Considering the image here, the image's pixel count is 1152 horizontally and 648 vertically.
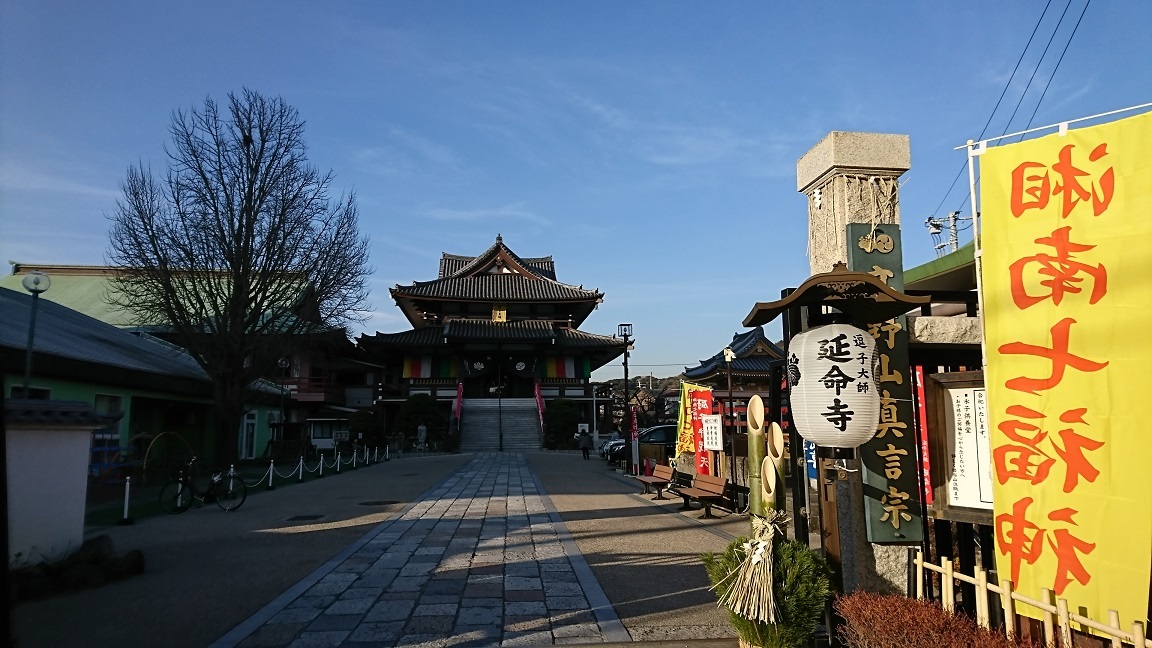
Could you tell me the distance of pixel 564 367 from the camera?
41625 mm

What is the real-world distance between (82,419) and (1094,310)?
29.6ft

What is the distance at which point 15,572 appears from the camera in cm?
630

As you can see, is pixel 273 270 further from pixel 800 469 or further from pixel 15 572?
pixel 800 469


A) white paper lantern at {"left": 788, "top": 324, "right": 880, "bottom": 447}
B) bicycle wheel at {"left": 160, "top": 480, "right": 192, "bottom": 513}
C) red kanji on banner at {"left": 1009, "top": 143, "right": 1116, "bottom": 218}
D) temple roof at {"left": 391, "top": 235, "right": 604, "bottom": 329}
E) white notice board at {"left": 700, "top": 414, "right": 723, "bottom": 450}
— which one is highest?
temple roof at {"left": 391, "top": 235, "right": 604, "bottom": 329}

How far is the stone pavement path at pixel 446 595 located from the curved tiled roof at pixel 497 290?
3148cm

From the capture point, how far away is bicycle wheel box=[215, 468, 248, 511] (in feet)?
42.9

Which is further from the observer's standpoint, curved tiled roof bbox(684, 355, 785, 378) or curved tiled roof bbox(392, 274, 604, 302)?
curved tiled roof bbox(392, 274, 604, 302)

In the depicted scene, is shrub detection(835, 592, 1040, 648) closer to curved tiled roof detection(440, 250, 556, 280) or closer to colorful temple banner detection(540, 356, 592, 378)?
colorful temple banner detection(540, 356, 592, 378)

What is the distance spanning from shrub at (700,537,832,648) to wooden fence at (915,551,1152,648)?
72 centimetres

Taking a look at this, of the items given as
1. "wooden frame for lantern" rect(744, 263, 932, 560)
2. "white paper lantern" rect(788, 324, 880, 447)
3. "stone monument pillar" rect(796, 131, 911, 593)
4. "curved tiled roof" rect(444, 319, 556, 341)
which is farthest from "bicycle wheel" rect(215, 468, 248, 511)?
"curved tiled roof" rect(444, 319, 556, 341)

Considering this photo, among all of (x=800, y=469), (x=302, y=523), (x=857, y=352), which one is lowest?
(x=302, y=523)

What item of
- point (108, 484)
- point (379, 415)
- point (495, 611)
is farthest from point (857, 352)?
point (379, 415)

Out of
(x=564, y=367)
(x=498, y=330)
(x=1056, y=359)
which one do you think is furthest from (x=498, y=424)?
(x=1056, y=359)

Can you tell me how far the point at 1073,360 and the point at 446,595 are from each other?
5197mm
